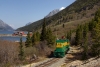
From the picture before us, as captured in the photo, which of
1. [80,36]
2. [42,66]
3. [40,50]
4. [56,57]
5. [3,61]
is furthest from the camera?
[80,36]

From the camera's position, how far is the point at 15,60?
42.0 metres

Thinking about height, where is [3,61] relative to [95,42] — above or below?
below

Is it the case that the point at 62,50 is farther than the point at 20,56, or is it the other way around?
the point at 62,50

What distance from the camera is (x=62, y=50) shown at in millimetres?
49531

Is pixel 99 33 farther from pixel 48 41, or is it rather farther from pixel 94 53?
pixel 48 41

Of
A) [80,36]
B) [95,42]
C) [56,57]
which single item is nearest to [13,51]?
[56,57]

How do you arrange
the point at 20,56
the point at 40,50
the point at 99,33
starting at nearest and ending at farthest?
the point at 20,56 → the point at 99,33 → the point at 40,50

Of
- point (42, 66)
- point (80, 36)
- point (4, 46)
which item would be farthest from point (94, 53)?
point (80, 36)

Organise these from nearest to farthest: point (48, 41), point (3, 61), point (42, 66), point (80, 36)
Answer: point (42, 66) → point (3, 61) → point (48, 41) → point (80, 36)

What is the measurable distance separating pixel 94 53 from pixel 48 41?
17717 millimetres

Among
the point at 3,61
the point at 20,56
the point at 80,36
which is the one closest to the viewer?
the point at 3,61

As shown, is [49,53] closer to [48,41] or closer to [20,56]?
[48,41]

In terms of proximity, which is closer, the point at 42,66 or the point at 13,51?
the point at 42,66

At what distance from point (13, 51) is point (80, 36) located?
45382 mm
